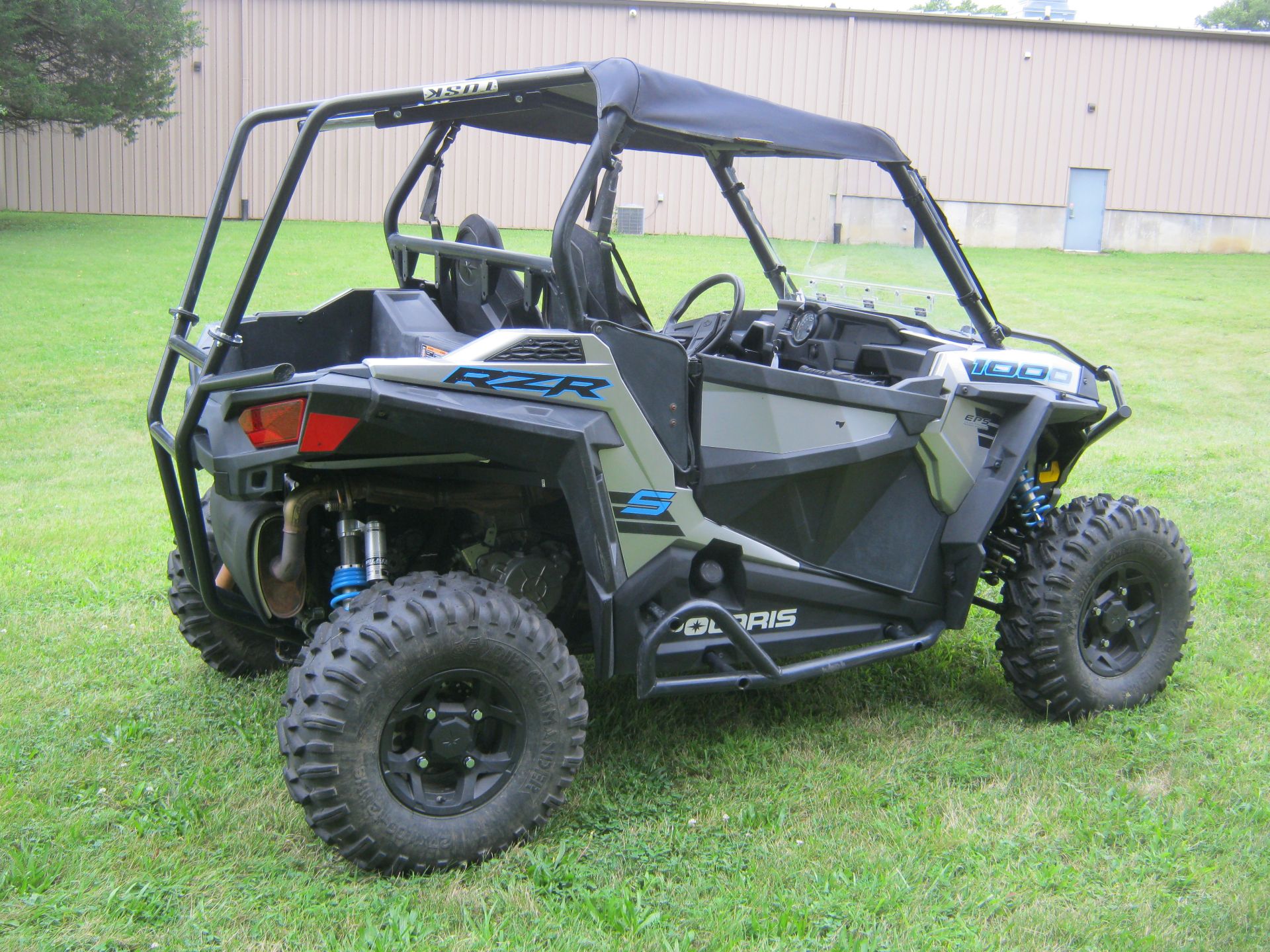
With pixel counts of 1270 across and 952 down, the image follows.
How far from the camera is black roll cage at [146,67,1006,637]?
2953 millimetres

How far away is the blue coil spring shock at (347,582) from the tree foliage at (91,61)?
1632cm

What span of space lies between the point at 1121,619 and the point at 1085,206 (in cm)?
2197

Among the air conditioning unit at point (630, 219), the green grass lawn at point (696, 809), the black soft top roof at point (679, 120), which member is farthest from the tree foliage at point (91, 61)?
the black soft top roof at point (679, 120)

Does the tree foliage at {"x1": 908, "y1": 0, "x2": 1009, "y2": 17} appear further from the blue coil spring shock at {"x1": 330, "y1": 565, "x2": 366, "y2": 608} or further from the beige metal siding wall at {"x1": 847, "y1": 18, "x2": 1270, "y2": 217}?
the blue coil spring shock at {"x1": 330, "y1": 565, "x2": 366, "y2": 608}

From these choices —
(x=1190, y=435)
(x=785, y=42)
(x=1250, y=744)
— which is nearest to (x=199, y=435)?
(x=1250, y=744)

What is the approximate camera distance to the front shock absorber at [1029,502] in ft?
13.5

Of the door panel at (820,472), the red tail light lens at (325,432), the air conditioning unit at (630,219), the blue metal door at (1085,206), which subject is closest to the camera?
the red tail light lens at (325,432)

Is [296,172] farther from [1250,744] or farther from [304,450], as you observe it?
[1250,744]

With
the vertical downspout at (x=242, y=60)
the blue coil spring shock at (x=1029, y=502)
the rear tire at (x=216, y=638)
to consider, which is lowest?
the rear tire at (x=216, y=638)

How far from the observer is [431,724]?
297 centimetres

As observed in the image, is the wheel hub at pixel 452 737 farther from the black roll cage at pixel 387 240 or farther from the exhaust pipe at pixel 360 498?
the black roll cage at pixel 387 240

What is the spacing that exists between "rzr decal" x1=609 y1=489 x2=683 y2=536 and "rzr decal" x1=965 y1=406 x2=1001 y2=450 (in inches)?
49.2

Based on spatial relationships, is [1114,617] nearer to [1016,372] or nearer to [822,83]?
[1016,372]

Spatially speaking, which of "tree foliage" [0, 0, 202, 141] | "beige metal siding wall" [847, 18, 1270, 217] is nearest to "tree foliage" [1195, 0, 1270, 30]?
"beige metal siding wall" [847, 18, 1270, 217]
